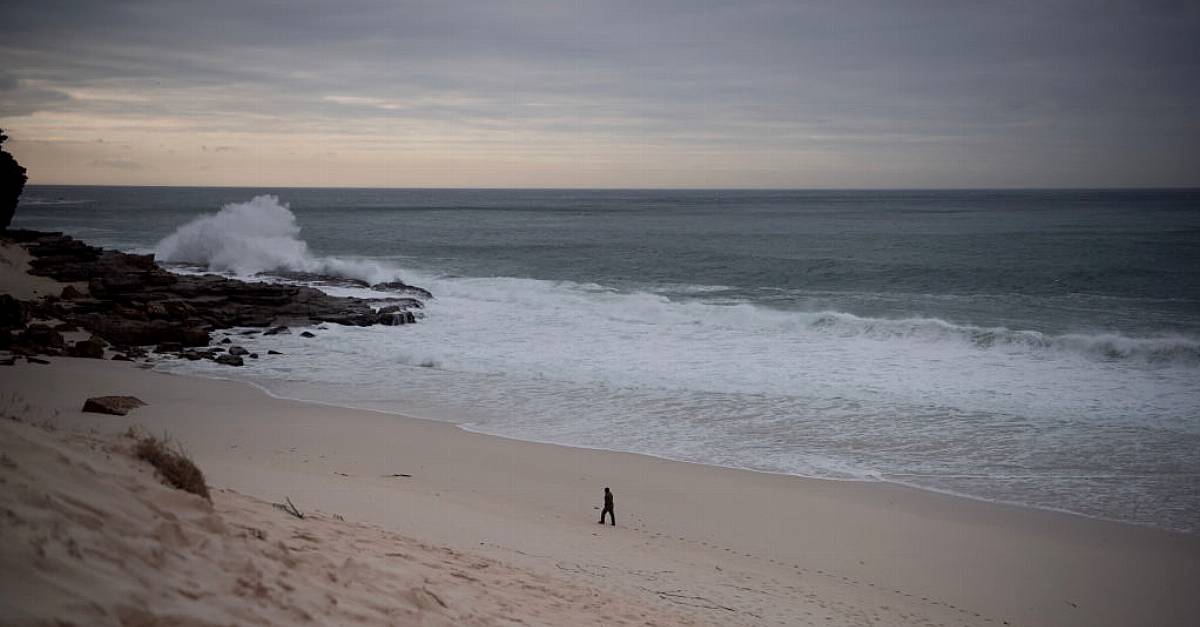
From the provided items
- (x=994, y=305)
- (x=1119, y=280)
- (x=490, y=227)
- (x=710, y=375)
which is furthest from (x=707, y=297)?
(x=490, y=227)

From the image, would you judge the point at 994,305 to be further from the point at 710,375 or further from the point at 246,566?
the point at 246,566

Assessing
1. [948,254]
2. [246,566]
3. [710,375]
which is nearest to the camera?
[246,566]

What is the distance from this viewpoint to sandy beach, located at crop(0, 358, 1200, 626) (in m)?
7.87

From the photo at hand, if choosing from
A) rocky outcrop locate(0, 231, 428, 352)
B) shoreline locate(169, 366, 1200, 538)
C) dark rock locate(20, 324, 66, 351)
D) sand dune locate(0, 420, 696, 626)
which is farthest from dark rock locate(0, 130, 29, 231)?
sand dune locate(0, 420, 696, 626)

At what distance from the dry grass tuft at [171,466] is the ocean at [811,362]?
8.68 m

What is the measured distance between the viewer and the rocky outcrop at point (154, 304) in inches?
848

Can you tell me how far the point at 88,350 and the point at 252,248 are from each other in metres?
22.6

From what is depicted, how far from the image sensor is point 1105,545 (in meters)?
9.91

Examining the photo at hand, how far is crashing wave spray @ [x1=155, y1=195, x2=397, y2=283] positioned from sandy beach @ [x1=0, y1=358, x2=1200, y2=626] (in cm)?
2493

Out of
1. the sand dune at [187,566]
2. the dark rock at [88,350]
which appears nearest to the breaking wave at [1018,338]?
the sand dune at [187,566]

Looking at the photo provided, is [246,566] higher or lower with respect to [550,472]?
higher

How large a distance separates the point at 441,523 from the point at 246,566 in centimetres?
441

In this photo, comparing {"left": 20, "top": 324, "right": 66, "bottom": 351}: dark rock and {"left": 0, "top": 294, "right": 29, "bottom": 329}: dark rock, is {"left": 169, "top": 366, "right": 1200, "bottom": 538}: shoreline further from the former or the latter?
{"left": 0, "top": 294, "right": 29, "bottom": 329}: dark rock

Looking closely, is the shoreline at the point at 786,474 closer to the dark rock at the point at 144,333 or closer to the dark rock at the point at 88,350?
the dark rock at the point at 88,350
